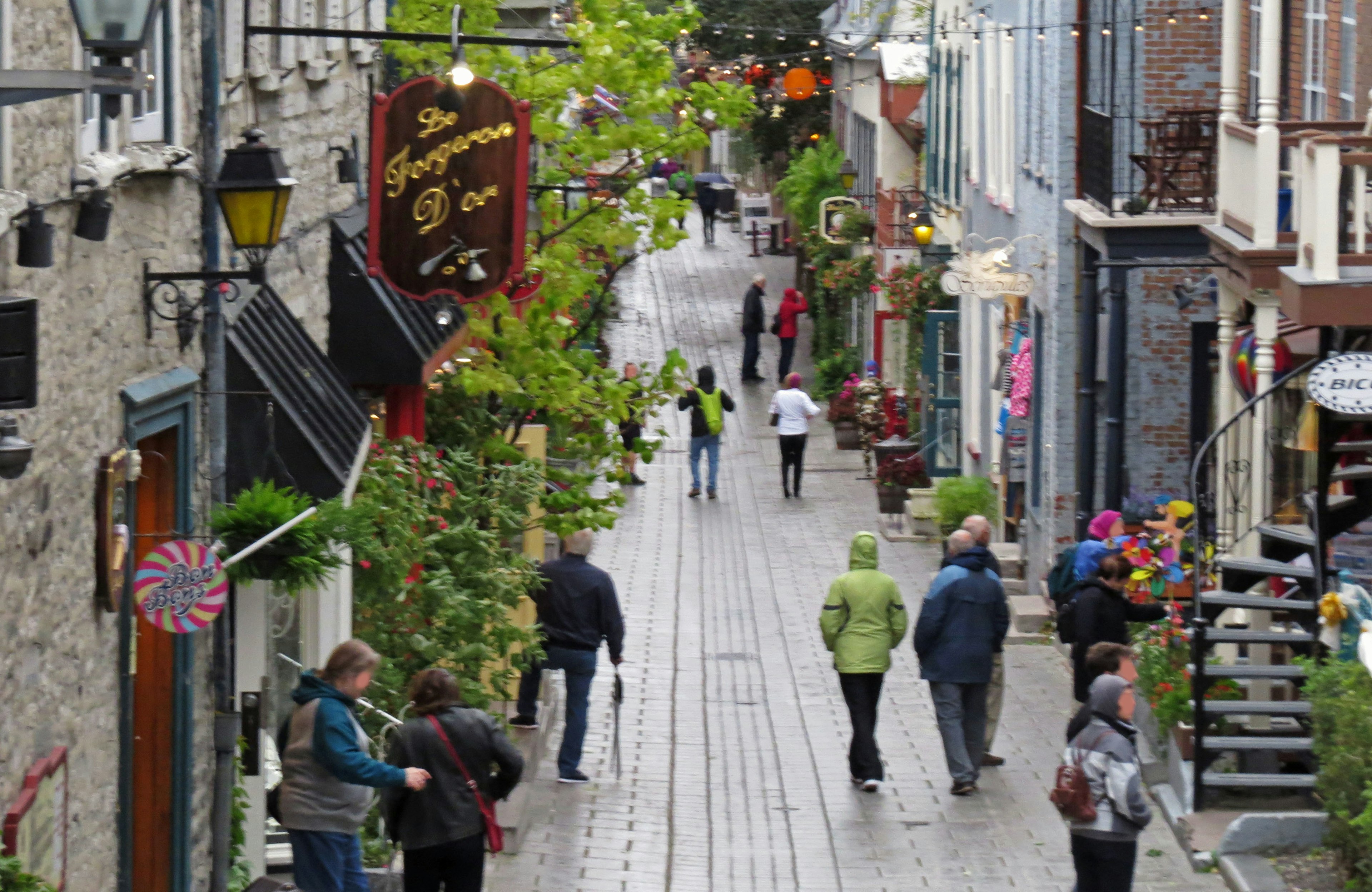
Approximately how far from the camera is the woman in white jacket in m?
25.1

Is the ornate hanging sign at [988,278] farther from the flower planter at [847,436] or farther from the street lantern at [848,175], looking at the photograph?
the street lantern at [848,175]

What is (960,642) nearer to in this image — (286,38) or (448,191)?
(448,191)

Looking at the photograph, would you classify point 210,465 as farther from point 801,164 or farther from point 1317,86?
point 801,164

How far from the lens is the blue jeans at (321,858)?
8156 mm

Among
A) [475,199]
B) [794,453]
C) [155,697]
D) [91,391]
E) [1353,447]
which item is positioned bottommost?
[794,453]

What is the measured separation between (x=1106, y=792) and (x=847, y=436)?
21.2m

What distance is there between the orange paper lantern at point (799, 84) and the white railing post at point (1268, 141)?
22.0 meters

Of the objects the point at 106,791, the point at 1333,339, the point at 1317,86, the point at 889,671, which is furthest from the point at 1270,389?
the point at 106,791

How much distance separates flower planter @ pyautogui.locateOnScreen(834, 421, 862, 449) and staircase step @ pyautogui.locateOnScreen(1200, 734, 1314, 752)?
59.5 ft

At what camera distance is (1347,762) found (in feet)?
32.0

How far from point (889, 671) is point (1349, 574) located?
5067 mm

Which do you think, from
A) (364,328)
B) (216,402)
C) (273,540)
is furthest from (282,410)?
(364,328)

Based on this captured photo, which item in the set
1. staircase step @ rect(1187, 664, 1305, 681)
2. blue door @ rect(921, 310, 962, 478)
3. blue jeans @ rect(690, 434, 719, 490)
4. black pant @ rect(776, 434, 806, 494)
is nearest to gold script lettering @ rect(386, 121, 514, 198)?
staircase step @ rect(1187, 664, 1305, 681)

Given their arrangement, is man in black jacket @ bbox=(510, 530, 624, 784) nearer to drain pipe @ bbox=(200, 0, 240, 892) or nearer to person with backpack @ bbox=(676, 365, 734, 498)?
drain pipe @ bbox=(200, 0, 240, 892)
